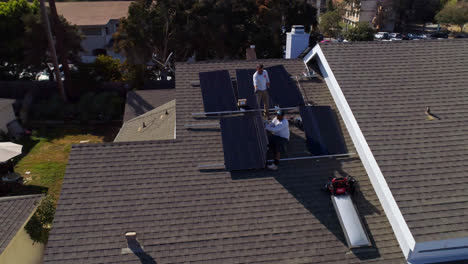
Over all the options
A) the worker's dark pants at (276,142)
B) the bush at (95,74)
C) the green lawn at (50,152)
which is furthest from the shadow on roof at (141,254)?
the bush at (95,74)

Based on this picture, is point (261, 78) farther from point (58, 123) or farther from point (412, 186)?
point (58, 123)

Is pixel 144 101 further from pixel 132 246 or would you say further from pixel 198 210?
pixel 132 246

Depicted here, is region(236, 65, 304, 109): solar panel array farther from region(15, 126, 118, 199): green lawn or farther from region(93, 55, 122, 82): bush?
region(93, 55, 122, 82): bush

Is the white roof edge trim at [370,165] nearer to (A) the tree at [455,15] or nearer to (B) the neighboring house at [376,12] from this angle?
(A) the tree at [455,15]

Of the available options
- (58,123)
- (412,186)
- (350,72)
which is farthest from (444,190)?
(58,123)

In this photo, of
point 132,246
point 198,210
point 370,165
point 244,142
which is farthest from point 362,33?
point 132,246

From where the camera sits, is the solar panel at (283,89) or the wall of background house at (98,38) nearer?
the solar panel at (283,89)

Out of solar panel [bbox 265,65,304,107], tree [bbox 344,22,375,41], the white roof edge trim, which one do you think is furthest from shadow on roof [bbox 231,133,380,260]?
tree [bbox 344,22,375,41]
